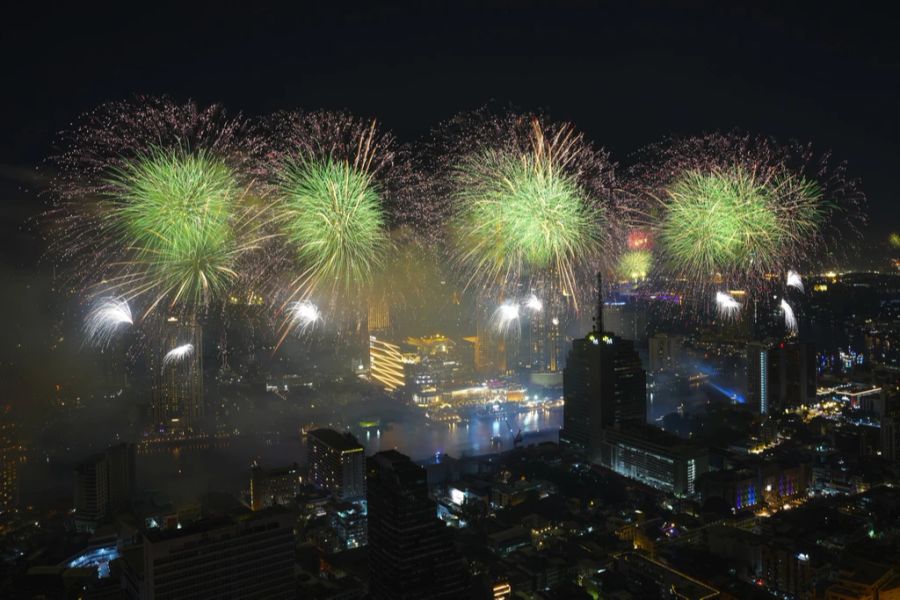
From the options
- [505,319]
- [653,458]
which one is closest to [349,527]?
[653,458]

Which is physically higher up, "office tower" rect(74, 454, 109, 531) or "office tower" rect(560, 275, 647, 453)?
"office tower" rect(560, 275, 647, 453)

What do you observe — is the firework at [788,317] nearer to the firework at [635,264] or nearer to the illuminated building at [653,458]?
the firework at [635,264]

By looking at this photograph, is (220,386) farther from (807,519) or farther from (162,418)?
(807,519)

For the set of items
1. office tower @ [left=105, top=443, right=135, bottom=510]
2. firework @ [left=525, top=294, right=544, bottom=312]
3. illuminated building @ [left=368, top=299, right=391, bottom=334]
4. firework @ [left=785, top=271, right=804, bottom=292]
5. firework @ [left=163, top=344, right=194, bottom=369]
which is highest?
firework @ [left=785, top=271, right=804, bottom=292]

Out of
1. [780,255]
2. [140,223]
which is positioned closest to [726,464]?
[780,255]

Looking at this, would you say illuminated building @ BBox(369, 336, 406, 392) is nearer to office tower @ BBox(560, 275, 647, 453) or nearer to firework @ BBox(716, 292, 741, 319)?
office tower @ BBox(560, 275, 647, 453)

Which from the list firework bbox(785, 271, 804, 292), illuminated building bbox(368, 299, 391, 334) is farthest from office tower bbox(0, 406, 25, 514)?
firework bbox(785, 271, 804, 292)
